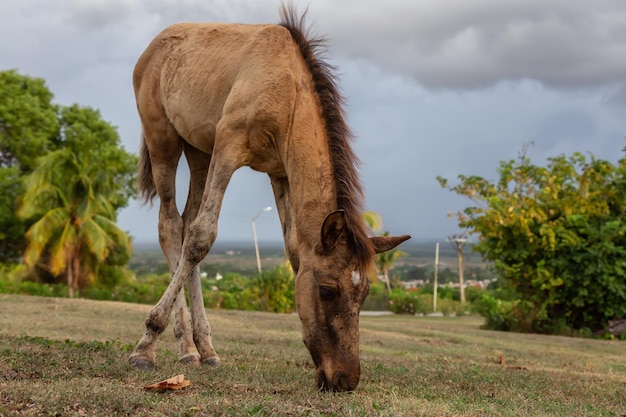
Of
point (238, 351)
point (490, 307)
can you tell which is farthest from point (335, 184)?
point (490, 307)

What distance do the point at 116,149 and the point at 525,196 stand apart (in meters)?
26.0

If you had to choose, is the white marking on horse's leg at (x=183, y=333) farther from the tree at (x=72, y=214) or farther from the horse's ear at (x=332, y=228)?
the tree at (x=72, y=214)

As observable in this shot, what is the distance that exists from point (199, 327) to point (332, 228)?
235 centimetres

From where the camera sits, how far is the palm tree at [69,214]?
2953 cm

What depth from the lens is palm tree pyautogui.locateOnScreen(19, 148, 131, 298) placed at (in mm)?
29531

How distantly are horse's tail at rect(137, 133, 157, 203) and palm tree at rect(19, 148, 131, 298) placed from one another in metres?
22.8

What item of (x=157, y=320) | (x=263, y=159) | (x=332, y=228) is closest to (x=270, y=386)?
(x=332, y=228)

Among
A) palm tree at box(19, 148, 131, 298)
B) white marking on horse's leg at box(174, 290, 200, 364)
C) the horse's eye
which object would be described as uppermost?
palm tree at box(19, 148, 131, 298)

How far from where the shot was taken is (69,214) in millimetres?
30766

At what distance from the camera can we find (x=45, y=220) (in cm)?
2938

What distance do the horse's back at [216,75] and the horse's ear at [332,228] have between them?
1.18m

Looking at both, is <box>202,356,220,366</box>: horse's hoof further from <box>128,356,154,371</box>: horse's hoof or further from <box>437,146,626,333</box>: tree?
<box>437,146,626,333</box>: tree

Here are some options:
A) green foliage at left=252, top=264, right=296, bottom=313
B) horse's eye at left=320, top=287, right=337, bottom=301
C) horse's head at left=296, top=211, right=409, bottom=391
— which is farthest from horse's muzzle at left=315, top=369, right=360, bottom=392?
green foliage at left=252, top=264, right=296, bottom=313

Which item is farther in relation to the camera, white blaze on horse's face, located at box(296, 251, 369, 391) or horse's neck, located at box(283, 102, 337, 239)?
horse's neck, located at box(283, 102, 337, 239)
